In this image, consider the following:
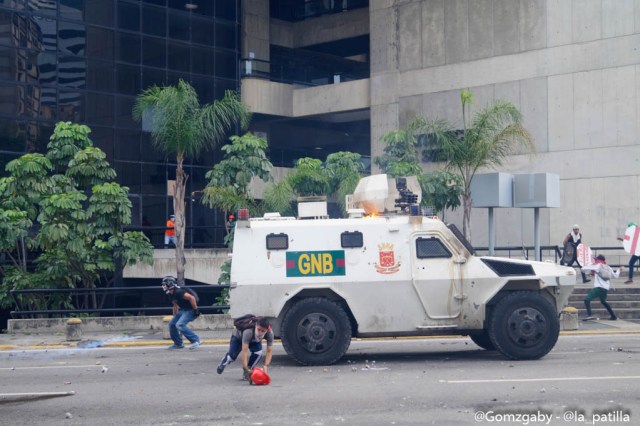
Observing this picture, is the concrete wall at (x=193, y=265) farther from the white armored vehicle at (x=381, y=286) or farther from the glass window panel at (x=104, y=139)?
the white armored vehicle at (x=381, y=286)

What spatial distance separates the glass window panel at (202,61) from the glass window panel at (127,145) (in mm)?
4761

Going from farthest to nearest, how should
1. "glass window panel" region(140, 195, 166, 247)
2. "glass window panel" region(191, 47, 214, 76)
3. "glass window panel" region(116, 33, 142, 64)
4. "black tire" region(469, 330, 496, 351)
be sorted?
"glass window panel" region(191, 47, 214, 76) → "glass window panel" region(140, 195, 166, 247) → "glass window panel" region(116, 33, 142, 64) → "black tire" region(469, 330, 496, 351)

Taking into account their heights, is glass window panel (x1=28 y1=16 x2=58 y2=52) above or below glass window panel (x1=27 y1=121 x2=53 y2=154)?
above

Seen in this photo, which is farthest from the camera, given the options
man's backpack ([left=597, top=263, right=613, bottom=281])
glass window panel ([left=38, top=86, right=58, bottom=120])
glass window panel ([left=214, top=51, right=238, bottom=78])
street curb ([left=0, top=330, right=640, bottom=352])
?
glass window panel ([left=214, top=51, right=238, bottom=78])

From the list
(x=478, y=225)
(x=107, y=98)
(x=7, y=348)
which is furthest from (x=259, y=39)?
(x=7, y=348)

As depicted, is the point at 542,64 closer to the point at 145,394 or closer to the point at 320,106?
the point at 320,106

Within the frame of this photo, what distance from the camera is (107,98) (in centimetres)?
3944

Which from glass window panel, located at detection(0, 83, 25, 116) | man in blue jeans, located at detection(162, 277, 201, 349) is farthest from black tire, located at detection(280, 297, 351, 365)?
glass window panel, located at detection(0, 83, 25, 116)

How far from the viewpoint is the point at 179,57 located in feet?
139

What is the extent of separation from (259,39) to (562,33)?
53.6 ft

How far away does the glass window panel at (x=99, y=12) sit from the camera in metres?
38.9

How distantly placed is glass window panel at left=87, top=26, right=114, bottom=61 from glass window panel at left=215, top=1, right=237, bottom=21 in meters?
6.64

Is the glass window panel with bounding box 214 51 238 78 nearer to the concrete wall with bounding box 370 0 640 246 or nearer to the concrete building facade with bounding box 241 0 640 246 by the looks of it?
the concrete building facade with bounding box 241 0 640 246

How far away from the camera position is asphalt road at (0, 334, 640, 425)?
11453 millimetres
